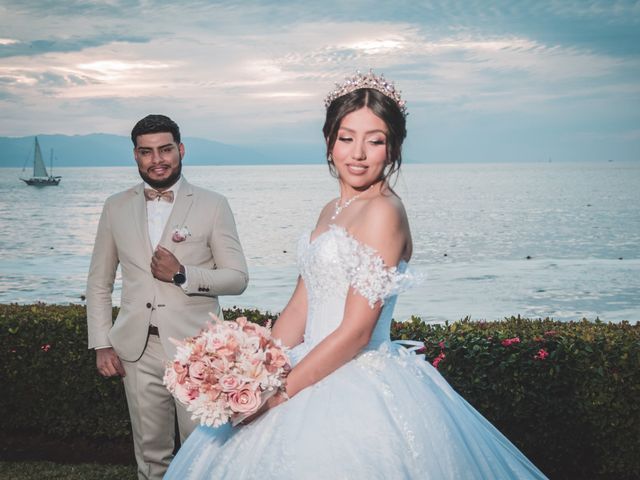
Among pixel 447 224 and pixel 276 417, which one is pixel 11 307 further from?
pixel 447 224

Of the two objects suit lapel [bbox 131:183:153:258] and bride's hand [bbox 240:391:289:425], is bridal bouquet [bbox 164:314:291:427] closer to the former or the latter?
bride's hand [bbox 240:391:289:425]

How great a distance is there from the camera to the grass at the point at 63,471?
21.9 feet

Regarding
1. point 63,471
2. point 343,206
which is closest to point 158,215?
point 343,206

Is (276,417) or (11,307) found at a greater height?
(276,417)

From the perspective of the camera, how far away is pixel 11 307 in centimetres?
788

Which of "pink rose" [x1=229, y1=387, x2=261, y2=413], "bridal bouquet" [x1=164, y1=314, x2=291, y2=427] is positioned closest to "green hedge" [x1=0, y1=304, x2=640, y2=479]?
"bridal bouquet" [x1=164, y1=314, x2=291, y2=427]

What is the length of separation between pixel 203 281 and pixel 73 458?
3.57 m

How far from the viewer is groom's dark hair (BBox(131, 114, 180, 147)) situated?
15.3 feet

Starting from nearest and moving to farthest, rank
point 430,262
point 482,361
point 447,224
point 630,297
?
point 482,361, point 630,297, point 430,262, point 447,224

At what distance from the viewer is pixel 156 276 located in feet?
15.2

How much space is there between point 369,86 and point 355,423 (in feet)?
4.72

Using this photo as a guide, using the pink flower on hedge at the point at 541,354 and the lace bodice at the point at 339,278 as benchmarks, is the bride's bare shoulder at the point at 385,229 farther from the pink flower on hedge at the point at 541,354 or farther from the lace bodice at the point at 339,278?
the pink flower on hedge at the point at 541,354

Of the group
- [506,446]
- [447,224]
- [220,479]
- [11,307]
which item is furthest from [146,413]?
[447,224]

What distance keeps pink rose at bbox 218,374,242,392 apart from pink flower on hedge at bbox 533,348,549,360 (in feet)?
13.0
